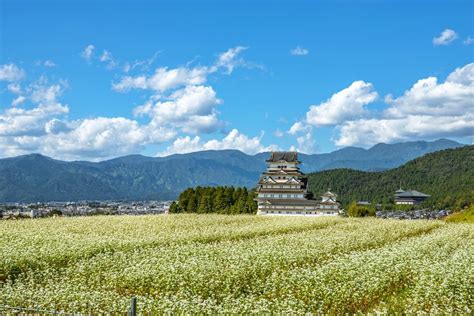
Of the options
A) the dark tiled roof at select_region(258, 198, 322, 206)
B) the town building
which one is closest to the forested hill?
the town building

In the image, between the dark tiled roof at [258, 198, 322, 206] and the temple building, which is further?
the dark tiled roof at [258, 198, 322, 206]

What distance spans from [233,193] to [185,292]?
203 feet

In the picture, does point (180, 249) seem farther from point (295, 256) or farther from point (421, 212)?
point (421, 212)

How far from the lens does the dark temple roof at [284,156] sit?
3575 inches

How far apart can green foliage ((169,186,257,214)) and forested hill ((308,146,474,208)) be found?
84350 millimetres

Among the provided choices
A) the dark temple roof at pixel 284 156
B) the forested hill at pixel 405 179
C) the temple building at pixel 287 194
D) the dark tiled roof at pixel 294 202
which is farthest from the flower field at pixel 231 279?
the forested hill at pixel 405 179

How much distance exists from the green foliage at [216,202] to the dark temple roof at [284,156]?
12.7m

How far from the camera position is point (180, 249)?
2770cm

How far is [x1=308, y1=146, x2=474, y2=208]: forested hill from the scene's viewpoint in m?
162

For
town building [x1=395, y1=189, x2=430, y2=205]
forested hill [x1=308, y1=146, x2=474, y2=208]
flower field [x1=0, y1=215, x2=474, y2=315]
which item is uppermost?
forested hill [x1=308, y1=146, x2=474, y2=208]

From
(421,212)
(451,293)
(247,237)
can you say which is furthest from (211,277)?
(421,212)

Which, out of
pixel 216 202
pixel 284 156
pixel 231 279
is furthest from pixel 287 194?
pixel 231 279

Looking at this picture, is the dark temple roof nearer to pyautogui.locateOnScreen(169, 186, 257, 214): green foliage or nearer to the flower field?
pyautogui.locateOnScreen(169, 186, 257, 214): green foliage

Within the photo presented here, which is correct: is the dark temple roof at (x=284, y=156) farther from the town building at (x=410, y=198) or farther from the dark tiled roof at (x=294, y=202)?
the town building at (x=410, y=198)
